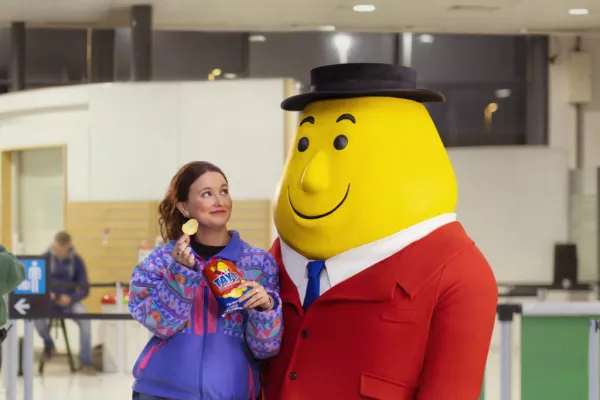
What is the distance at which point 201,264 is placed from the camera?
2762mm

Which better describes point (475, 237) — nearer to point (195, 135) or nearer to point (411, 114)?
point (195, 135)

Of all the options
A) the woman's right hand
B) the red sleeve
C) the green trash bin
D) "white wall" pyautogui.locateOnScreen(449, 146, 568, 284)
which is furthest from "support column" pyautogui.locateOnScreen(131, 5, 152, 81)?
the red sleeve

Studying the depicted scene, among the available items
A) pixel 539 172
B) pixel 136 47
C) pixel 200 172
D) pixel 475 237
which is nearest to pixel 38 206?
pixel 136 47

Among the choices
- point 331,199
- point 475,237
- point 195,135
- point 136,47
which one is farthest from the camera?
point 475,237

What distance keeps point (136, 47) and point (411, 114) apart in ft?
31.4

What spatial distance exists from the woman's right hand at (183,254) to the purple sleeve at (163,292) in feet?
0.05

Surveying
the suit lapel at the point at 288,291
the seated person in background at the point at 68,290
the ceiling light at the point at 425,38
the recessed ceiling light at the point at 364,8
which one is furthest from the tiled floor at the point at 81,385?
the ceiling light at the point at 425,38

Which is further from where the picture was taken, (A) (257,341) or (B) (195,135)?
(B) (195,135)

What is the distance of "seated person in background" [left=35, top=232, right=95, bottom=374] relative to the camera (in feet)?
31.3

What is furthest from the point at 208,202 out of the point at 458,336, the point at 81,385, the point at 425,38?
the point at 425,38

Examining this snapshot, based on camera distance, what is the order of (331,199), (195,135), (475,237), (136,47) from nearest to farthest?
1. (331,199)
2. (195,135)
3. (136,47)
4. (475,237)

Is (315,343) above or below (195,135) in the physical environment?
below

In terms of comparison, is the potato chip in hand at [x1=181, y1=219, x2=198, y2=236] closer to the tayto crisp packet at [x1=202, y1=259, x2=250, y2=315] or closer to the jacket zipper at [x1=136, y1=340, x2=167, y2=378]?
the tayto crisp packet at [x1=202, y1=259, x2=250, y2=315]

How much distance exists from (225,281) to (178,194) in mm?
383
